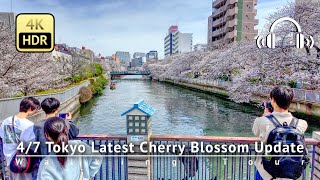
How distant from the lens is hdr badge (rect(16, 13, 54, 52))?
4.73m

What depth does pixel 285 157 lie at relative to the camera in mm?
2256

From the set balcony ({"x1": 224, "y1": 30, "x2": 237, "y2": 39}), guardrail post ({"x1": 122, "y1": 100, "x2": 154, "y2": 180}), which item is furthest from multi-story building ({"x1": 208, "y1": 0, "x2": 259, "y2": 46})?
guardrail post ({"x1": 122, "y1": 100, "x2": 154, "y2": 180})

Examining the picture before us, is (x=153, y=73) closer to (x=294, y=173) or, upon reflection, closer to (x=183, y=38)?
(x=183, y=38)

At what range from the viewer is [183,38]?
120188 mm

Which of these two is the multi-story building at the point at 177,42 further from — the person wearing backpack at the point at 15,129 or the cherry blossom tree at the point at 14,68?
the person wearing backpack at the point at 15,129

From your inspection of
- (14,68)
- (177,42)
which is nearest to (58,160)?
(14,68)

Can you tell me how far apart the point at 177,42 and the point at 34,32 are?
375 feet

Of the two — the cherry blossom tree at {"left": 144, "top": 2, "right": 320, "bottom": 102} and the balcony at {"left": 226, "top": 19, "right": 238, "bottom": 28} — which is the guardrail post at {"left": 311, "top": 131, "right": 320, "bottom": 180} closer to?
the cherry blossom tree at {"left": 144, "top": 2, "right": 320, "bottom": 102}

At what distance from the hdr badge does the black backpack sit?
4.03 m

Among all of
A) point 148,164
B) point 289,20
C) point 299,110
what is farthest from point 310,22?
point 148,164

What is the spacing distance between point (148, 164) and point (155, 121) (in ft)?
42.7

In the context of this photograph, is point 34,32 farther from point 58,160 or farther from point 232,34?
point 232,34

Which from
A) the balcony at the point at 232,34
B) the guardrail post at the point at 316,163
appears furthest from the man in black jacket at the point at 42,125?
the balcony at the point at 232,34

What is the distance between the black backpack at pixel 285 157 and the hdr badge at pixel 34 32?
4032 mm
